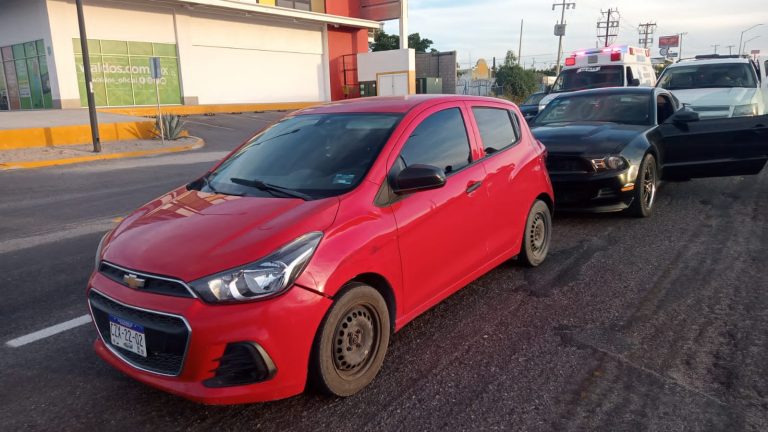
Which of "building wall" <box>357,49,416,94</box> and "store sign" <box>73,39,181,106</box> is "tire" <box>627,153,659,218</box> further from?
"building wall" <box>357,49,416,94</box>

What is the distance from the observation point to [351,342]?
310 centimetres

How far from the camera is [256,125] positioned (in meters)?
25.2

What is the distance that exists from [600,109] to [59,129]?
15.0 metres

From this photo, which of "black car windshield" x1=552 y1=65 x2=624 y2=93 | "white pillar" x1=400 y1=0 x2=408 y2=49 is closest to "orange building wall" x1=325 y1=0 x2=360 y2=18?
"white pillar" x1=400 y1=0 x2=408 y2=49

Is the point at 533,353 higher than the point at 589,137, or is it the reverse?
the point at 589,137

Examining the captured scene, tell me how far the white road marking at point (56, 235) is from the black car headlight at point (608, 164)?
5946mm

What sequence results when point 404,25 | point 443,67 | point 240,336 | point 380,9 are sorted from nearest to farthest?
point 240,336
point 404,25
point 380,9
point 443,67

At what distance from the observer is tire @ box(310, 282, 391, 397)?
9.51ft

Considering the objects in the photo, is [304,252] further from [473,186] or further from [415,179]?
[473,186]

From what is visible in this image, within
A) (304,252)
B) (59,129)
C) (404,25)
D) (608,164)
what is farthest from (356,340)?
(404,25)

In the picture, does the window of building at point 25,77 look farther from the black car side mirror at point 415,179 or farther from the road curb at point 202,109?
the black car side mirror at point 415,179

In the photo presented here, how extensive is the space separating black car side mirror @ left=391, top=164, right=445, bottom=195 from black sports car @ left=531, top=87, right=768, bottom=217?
151 inches

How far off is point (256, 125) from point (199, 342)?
23.6 m

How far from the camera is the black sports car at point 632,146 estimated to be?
21.9 feet
